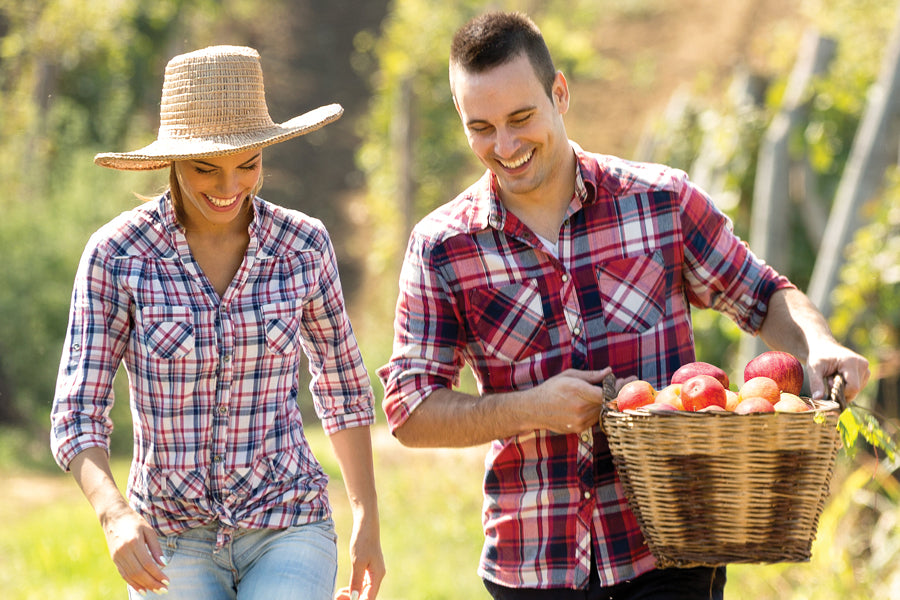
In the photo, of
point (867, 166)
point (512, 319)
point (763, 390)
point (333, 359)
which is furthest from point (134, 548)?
point (867, 166)

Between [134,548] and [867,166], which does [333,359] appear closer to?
[134,548]

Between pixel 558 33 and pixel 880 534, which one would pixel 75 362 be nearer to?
pixel 880 534

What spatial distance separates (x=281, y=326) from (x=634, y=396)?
2.96ft

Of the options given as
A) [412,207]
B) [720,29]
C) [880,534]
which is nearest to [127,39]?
[412,207]

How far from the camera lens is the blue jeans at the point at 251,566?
110 inches

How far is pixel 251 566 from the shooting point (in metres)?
2.88

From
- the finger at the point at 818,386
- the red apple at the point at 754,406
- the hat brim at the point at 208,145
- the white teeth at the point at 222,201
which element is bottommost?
the finger at the point at 818,386

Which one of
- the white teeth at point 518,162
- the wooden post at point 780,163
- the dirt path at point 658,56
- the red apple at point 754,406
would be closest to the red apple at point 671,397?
the red apple at point 754,406

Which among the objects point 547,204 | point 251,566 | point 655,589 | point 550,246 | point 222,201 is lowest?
point 655,589

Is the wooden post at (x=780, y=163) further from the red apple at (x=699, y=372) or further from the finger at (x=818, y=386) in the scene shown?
the red apple at (x=699, y=372)

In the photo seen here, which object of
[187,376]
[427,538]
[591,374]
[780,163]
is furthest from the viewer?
[427,538]

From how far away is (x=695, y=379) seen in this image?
2600mm

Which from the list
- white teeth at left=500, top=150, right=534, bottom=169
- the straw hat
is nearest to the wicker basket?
white teeth at left=500, top=150, right=534, bottom=169

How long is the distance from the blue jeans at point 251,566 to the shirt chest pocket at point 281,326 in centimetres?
45
